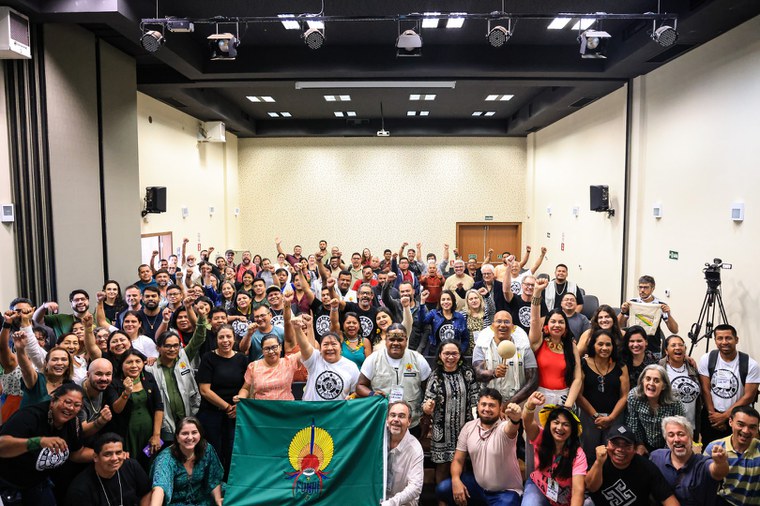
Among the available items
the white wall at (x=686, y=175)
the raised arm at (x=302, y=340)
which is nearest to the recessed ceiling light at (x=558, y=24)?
the white wall at (x=686, y=175)

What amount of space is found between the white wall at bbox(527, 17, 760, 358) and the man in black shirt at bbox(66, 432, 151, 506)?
6.66 metres

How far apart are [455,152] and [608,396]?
12.3 metres

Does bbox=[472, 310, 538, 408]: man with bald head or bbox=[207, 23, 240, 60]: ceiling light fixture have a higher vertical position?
bbox=[207, 23, 240, 60]: ceiling light fixture

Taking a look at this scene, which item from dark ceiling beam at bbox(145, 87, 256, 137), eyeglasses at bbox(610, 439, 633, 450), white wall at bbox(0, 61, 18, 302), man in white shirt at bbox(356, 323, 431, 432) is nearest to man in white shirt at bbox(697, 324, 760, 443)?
eyeglasses at bbox(610, 439, 633, 450)

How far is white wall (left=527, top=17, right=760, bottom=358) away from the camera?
6418 millimetres

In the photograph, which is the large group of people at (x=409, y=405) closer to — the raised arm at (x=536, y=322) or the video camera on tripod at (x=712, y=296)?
the raised arm at (x=536, y=322)

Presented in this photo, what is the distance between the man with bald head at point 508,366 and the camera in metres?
4.56

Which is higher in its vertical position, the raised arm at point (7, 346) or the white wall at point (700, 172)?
the white wall at point (700, 172)

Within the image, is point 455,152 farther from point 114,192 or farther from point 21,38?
point 21,38

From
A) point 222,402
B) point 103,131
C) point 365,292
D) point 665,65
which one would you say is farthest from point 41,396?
point 665,65

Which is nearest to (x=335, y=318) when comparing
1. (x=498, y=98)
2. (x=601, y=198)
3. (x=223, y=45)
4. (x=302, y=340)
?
(x=302, y=340)

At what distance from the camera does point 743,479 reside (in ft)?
11.7

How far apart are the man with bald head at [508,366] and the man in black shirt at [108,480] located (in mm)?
2722

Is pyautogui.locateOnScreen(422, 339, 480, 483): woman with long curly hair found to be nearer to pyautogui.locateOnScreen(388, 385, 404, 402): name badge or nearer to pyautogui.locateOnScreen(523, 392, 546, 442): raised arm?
pyautogui.locateOnScreen(388, 385, 404, 402): name badge
